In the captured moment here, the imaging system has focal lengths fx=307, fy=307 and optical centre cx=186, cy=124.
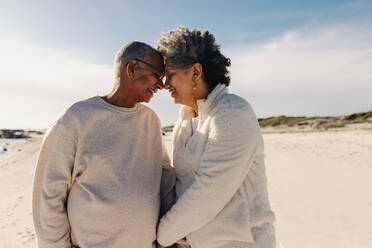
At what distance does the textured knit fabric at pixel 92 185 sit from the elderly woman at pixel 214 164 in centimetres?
22

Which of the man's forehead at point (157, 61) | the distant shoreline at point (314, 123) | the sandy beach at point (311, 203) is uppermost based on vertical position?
the man's forehead at point (157, 61)

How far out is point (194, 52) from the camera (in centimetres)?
199

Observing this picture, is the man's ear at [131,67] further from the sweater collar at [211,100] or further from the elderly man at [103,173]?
the sweater collar at [211,100]

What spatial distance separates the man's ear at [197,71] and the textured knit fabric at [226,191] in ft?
0.77

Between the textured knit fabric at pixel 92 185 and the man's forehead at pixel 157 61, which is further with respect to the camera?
the man's forehead at pixel 157 61

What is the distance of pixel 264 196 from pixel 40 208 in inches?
54.1

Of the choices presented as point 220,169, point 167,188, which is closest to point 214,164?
point 220,169

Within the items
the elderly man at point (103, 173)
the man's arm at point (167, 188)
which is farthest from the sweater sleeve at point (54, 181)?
the man's arm at point (167, 188)

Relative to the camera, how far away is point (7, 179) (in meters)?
11.6

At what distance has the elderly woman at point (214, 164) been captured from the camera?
1.79 meters

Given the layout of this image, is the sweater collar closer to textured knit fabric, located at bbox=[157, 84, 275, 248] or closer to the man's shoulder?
textured knit fabric, located at bbox=[157, 84, 275, 248]

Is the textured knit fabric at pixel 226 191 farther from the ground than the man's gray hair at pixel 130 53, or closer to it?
closer to it

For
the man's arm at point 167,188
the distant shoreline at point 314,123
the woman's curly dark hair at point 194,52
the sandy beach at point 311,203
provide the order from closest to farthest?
the woman's curly dark hair at point 194,52, the man's arm at point 167,188, the sandy beach at point 311,203, the distant shoreline at point 314,123

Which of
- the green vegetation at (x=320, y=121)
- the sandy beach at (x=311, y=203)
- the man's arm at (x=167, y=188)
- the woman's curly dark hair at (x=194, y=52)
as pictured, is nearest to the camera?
the woman's curly dark hair at (x=194, y=52)
